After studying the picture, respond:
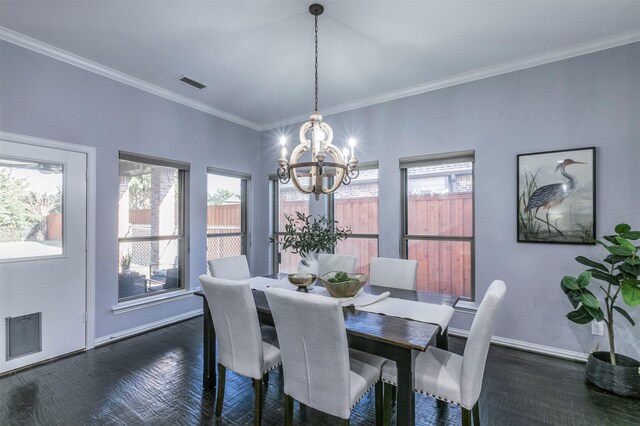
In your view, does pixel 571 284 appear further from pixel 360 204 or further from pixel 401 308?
pixel 360 204

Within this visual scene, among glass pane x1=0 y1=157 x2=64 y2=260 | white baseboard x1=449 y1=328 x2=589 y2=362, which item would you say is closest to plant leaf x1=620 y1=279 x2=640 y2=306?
white baseboard x1=449 y1=328 x2=589 y2=362

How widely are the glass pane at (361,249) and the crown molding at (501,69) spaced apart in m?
1.85

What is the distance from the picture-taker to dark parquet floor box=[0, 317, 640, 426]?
205 cm

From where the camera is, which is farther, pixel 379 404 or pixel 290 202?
pixel 290 202

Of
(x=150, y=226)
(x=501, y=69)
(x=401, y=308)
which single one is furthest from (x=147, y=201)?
(x=501, y=69)

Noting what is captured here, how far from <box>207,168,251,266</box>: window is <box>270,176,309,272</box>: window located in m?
0.48

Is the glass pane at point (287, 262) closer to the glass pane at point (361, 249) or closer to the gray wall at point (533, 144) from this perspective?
the glass pane at point (361, 249)

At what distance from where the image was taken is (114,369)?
2715mm

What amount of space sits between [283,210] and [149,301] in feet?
7.66

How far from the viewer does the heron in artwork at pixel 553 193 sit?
2.87m

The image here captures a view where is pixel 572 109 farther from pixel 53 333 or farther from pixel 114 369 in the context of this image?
pixel 53 333

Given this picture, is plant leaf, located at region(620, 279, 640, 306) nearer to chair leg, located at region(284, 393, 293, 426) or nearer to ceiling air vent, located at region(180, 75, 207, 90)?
chair leg, located at region(284, 393, 293, 426)

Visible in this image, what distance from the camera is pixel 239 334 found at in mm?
1952

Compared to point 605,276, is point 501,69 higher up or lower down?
higher up
